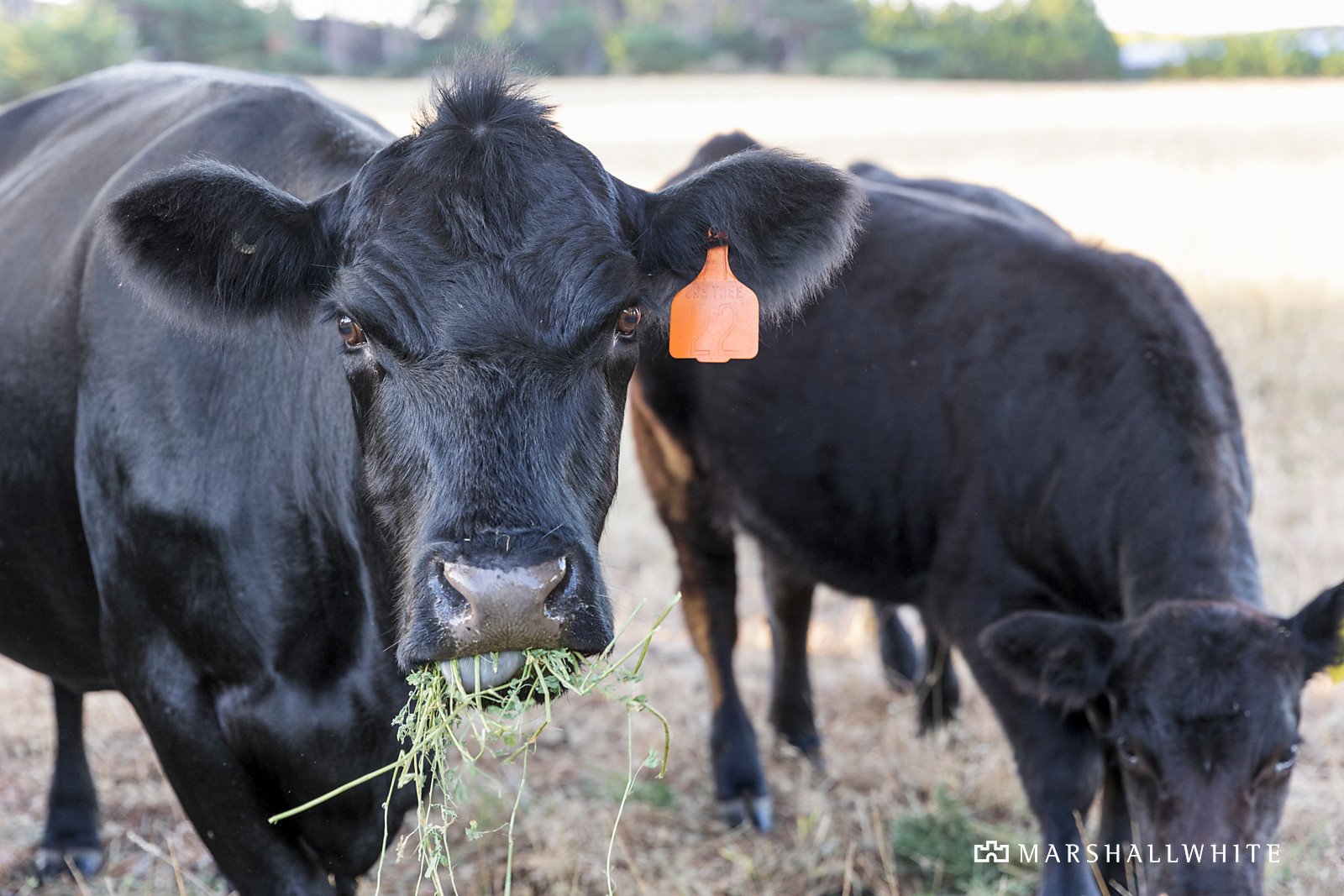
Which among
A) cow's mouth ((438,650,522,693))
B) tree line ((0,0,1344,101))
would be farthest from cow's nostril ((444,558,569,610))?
tree line ((0,0,1344,101))

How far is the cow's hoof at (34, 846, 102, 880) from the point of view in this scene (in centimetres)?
413

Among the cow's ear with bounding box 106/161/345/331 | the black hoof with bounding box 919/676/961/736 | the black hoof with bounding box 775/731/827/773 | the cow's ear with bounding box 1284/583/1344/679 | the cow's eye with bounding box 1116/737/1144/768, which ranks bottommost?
the black hoof with bounding box 775/731/827/773

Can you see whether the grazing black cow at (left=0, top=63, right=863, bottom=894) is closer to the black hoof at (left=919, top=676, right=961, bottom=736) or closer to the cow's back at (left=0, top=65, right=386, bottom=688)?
the cow's back at (left=0, top=65, right=386, bottom=688)

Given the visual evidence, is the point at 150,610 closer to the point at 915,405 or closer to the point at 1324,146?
the point at 915,405

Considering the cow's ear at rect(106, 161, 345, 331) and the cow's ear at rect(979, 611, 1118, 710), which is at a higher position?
the cow's ear at rect(106, 161, 345, 331)

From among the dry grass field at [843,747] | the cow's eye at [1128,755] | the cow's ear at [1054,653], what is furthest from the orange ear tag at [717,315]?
the cow's eye at [1128,755]

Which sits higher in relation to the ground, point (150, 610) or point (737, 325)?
point (737, 325)

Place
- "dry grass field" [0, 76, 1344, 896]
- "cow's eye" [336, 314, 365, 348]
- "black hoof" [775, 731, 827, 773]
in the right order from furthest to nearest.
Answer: "black hoof" [775, 731, 827, 773] < "dry grass field" [0, 76, 1344, 896] < "cow's eye" [336, 314, 365, 348]

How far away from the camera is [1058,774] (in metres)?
3.88

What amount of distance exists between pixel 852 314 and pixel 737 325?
2.02 meters

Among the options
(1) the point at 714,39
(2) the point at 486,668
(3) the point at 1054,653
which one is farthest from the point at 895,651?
(1) the point at 714,39

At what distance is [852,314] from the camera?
4816 mm

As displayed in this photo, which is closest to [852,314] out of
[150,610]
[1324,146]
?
[150,610]

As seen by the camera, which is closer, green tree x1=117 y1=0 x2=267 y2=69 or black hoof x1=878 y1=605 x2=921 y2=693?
black hoof x1=878 y1=605 x2=921 y2=693
